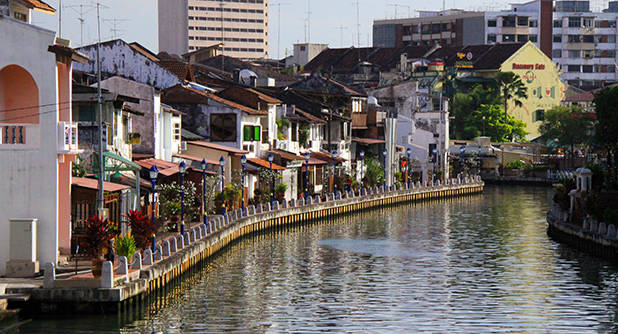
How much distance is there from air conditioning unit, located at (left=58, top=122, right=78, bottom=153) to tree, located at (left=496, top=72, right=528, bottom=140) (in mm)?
125322

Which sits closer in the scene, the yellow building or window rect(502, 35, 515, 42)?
the yellow building

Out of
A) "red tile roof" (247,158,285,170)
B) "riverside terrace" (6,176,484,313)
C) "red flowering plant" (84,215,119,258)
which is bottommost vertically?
"riverside terrace" (6,176,484,313)

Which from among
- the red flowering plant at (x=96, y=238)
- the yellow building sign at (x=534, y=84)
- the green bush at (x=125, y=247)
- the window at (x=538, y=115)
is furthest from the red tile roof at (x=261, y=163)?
the window at (x=538, y=115)

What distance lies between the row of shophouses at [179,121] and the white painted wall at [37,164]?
44mm

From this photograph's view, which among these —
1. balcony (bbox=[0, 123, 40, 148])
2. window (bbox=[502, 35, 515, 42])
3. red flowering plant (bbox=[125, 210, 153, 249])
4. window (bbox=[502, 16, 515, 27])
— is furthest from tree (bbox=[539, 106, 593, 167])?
balcony (bbox=[0, 123, 40, 148])

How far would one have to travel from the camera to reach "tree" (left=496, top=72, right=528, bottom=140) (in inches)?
6506

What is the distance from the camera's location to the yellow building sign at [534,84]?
559ft

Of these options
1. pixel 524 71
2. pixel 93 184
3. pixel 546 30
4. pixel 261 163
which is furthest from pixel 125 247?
pixel 546 30

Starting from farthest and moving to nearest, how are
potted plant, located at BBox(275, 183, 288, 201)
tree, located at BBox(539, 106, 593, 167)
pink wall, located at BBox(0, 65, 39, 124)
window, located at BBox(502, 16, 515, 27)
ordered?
window, located at BBox(502, 16, 515, 27) → tree, located at BBox(539, 106, 593, 167) → potted plant, located at BBox(275, 183, 288, 201) → pink wall, located at BBox(0, 65, 39, 124)

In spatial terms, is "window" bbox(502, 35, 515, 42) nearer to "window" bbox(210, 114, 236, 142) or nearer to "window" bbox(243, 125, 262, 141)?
"window" bbox(243, 125, 262, 141)

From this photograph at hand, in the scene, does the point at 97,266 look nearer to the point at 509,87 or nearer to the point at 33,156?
the point at 33,156

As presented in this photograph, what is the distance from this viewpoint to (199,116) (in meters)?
84.4

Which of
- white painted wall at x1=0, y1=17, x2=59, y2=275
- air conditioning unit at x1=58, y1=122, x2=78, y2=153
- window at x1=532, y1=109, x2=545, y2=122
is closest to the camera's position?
white painted wall at x1=0, y1=17, x2=59, y2=275

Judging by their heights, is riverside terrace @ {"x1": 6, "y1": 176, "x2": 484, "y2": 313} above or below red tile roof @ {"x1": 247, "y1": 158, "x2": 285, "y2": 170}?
below
